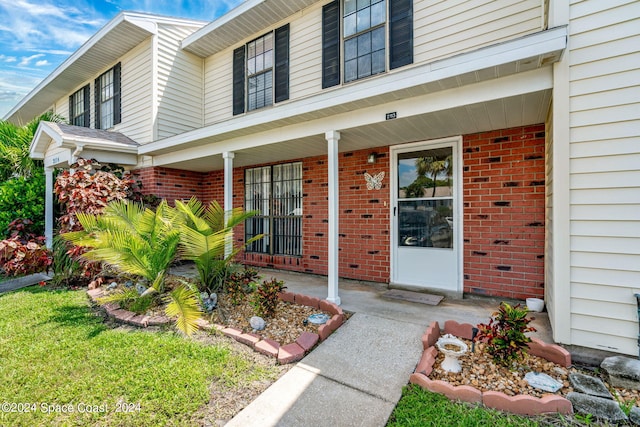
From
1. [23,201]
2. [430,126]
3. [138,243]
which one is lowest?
[138,243]

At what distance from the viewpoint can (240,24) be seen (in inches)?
243

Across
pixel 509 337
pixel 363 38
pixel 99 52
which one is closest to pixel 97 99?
pixel 99 52

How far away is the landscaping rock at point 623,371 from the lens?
220 centimetres

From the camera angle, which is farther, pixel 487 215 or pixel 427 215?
pixel 427 215

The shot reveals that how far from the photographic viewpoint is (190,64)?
23.8ft

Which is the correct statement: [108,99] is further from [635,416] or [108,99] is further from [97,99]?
[635,416]

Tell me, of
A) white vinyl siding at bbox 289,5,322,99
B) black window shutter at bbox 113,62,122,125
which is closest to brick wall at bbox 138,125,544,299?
white vinyl siding at bbox 289,5,322,99

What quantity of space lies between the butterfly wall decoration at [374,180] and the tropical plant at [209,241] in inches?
82.2

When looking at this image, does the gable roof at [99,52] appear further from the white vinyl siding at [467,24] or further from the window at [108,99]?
the white vinyl siding at [467,24]

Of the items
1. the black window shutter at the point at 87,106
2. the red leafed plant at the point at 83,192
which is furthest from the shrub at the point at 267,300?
the black window shutter at the point at 87,106

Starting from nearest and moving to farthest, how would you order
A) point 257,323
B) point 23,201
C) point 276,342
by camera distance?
point 276,342 → point 257,323 → point 23,201

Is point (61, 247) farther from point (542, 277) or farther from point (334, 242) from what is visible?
point (542, 277)

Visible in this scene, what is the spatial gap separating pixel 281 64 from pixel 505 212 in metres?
4.80

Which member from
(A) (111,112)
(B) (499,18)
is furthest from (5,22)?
(B) (499,18)
